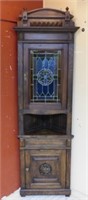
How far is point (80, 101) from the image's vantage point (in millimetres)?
2324

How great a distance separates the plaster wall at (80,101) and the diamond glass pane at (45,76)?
186 millimetres

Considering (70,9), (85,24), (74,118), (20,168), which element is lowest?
(20,168)

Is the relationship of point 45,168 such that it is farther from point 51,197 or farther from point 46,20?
point 46,20

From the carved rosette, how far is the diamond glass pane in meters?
0.62

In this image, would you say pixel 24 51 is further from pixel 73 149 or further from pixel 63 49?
pixel 73 149

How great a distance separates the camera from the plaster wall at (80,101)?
2.22 meters

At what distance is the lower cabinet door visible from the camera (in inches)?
92.7

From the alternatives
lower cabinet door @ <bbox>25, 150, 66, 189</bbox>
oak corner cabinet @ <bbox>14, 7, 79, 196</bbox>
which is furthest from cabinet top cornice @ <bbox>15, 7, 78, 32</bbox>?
lower cabinet door @ <bbox>25, 150, 66, 189</bbox>

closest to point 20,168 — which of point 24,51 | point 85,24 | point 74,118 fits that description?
point 74,118

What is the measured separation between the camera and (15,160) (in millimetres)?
2451

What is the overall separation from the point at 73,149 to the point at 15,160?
566 millimetres

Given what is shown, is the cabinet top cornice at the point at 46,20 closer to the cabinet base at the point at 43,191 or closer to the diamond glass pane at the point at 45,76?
the diamond glass pane at the point at 45,76

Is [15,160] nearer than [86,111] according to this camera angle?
No

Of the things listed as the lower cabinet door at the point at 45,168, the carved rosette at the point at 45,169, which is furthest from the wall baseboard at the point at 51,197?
the carved rosette at the point at 45,169
